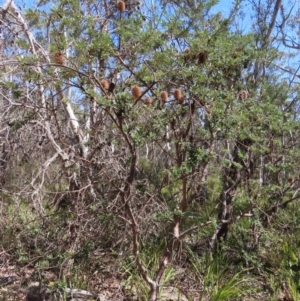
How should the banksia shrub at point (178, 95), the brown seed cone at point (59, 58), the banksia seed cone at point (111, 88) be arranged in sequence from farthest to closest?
the banksia shrub at point (178, 95), the banksia seed cone at point (111, 88), the brown seed cone at point (59, 58)

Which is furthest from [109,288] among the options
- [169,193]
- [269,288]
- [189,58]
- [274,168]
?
[189,58]

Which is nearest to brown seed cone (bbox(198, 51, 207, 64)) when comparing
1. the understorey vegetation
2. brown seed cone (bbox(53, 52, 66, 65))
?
the understorey vegetation

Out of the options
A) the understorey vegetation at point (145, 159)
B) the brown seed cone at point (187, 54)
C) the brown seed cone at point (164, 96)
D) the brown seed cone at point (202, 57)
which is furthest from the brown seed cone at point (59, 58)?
the brown seed cone at point (202, 57)

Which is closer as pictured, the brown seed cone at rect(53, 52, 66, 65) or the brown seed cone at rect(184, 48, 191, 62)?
the brown seed cone at rect(53, 52, 66, 65)

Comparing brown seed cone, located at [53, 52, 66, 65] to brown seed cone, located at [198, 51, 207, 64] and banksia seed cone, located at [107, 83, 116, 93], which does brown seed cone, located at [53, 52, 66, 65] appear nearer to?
banksia seed cone, located at [107, 83, 116, 93]

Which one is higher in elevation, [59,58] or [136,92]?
[59,58]

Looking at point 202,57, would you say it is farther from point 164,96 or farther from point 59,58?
point 59,58

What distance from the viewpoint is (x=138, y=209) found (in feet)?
15.1

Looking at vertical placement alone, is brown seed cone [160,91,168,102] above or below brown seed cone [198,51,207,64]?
below

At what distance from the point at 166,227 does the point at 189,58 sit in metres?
1.98

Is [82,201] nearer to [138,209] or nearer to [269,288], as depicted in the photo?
[138,209]

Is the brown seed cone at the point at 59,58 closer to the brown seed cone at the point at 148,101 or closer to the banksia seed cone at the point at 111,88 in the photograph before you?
the banksia seed cone at the point at 111,88

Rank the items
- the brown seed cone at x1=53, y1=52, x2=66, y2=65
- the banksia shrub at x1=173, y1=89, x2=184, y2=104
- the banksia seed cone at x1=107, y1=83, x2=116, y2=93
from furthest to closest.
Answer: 1. the banksia shrub at x1=173, y1=89, x2=184, y2=104
2. the banksia seed cone at x1=107, y1=83, x2=116, y2=93
3. the brown seed cone at x1=53, y1=52, x2=66, y2=65

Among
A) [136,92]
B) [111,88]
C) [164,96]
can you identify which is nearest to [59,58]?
[111,88]
